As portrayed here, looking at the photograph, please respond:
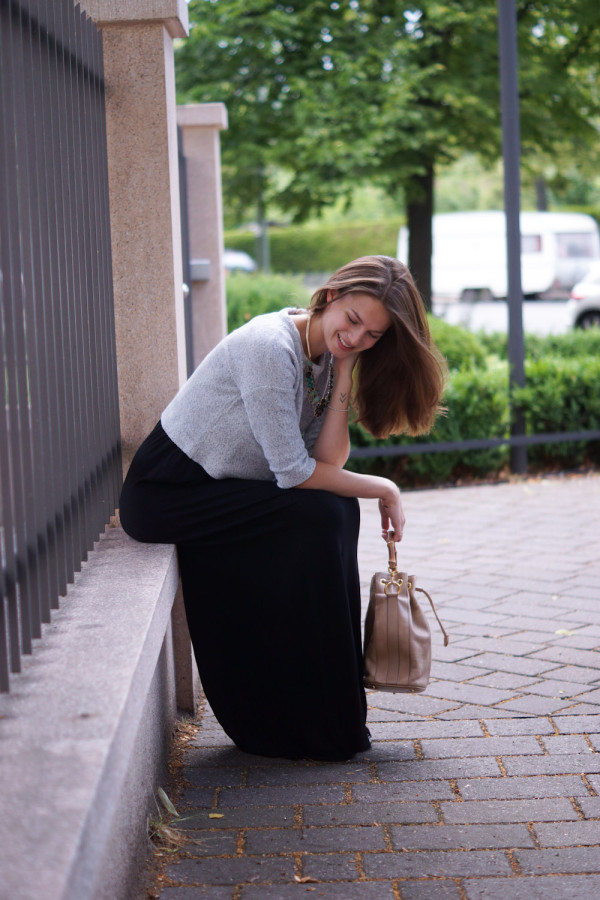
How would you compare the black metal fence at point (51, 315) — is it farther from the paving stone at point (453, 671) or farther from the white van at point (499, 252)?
Answer: the white van at point (499, 252)

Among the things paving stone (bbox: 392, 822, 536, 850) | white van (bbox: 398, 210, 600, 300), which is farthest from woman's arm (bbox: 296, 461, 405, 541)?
white van (bbox: 398, 210, 600, 300)

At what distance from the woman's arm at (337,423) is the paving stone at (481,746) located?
92 centimetres

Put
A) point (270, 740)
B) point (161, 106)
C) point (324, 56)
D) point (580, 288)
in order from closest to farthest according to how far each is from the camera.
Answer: point (270, 740), point (161, 106), point (324, 56), point (580, 288)

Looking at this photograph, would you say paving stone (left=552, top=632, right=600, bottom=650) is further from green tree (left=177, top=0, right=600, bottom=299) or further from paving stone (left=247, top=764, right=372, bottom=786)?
green tree (left=177, top=0, right=600, bottom=299)

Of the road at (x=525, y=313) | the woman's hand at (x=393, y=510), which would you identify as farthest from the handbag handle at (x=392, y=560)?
the road at (x=525, y=313)

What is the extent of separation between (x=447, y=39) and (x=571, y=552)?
7.84m

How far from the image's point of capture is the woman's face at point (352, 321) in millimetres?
3165

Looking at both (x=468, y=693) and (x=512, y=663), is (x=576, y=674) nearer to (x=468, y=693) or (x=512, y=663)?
(x=512, y=663)

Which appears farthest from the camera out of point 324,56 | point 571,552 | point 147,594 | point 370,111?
point 324,56

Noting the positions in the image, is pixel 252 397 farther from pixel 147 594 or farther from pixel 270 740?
pixel 270 740

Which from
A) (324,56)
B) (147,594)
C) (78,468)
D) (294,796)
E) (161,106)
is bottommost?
(294,796)

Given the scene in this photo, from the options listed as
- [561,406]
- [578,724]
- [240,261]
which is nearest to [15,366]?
[578,724]

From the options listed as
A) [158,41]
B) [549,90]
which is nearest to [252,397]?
[158,41]

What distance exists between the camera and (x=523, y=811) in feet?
9.24
